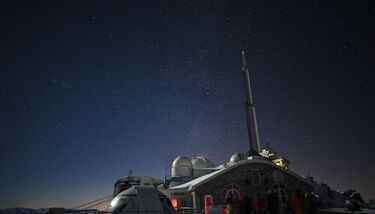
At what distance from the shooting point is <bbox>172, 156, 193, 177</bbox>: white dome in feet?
146

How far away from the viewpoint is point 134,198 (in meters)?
19.1

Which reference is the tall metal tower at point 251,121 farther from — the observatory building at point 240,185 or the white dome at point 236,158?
the observatory building at point 240,185

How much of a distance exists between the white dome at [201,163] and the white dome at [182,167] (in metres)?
3.20

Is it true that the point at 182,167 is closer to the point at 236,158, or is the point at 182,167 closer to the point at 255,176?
the point at 236,158

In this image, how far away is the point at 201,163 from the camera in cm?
4922

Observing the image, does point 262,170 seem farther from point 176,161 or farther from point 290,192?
point 176,161

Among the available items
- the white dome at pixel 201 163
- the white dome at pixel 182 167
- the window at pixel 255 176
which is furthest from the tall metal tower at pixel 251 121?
the window at pixel 255 176

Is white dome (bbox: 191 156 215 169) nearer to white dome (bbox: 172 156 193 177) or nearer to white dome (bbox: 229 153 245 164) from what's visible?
white dome (bbox: 172 156 193 177)

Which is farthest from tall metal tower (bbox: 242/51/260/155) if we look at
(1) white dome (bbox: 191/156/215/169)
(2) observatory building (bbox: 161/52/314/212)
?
(2) observatory building (bbox: 161/52/314/212)

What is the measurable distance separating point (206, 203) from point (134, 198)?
8012mm

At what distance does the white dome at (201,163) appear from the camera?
48.8 meters

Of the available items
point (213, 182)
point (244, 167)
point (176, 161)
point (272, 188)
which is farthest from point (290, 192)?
point (176, 161)

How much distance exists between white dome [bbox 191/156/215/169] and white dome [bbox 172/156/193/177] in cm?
320

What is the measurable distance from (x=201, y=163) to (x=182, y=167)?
547 cm
